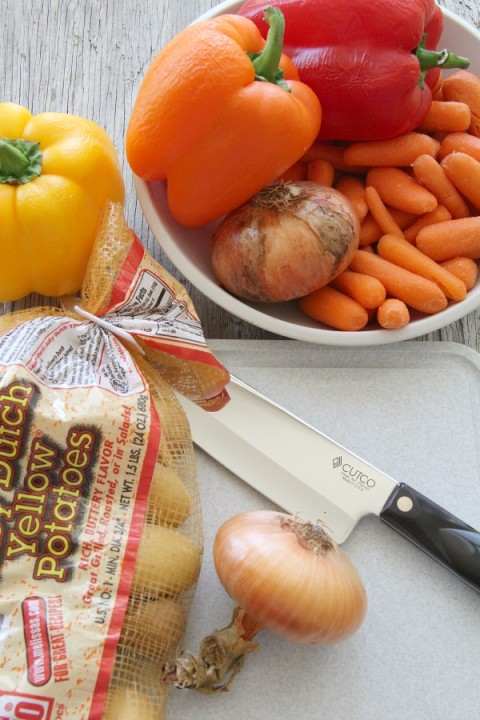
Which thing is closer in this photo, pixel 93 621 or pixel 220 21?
pixel 93 621

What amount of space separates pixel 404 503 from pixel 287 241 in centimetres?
33

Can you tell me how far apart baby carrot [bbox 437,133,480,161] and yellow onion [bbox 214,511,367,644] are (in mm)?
494

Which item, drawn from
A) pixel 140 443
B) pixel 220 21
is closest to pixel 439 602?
pixel 140 443

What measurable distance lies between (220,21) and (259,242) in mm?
248

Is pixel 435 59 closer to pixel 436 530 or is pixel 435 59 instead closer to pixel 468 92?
pixel 468 92

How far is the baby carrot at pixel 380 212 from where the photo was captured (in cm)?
90

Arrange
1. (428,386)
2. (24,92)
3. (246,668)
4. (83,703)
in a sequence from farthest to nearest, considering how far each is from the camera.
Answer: (24,92) → (428,386) → (246,668) → (83,703)

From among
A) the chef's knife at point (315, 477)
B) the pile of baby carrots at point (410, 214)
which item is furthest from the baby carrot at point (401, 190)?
the chef's knife at point (315, 477)

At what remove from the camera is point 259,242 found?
83 cm

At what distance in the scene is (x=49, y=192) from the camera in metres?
0.78

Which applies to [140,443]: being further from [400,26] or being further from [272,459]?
[400,26]

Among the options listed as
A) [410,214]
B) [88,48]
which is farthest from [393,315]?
[88,48]

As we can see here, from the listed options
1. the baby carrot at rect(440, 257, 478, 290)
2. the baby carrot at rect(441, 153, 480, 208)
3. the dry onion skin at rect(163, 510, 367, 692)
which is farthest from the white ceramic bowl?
the dry onion skin at rect(163, 510, 367, 692)

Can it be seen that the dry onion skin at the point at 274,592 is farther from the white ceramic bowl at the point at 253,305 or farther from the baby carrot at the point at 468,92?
the baby carrot at the point at 468,92
